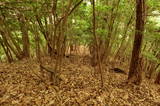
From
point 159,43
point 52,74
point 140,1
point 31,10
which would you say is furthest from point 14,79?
point 159,43

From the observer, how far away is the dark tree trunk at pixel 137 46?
3.76 metres

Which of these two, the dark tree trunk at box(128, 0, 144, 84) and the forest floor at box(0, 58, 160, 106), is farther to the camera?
the dark tree trunk at box(128, 0, 144, 84)

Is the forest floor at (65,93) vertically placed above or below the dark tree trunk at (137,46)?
below

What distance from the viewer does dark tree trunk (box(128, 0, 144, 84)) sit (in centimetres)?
376

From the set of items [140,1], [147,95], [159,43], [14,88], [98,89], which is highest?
[140,1]

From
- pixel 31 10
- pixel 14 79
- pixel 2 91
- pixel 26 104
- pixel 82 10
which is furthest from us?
pixel 82 10

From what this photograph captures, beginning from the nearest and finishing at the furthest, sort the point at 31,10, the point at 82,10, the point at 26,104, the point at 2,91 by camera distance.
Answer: the point at 26,104 < the point at 2,91 < the point at 31,10 < the point at 82,10

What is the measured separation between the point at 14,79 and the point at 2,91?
72 cm

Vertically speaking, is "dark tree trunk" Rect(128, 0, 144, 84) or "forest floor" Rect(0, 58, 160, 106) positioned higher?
"dark tree trunk" Rect(128, 0, 144, 84)

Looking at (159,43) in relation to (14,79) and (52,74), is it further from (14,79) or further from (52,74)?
(14,79)

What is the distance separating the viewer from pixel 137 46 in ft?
13.1

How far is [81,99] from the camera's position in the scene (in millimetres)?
3145

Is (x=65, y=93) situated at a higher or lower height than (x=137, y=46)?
lower

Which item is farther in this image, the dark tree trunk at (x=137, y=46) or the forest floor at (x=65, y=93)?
the dark tree trunk at (x=137, y=46)
